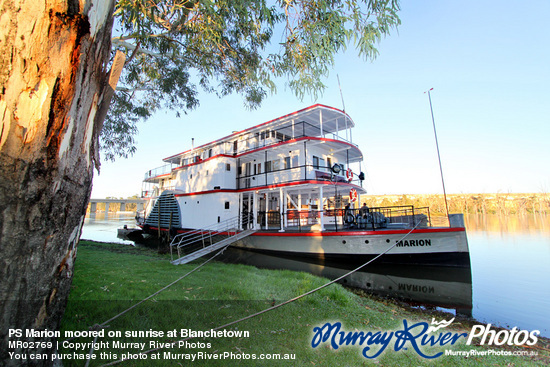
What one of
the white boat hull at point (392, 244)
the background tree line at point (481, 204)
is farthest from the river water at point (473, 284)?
the background tree line at point (481, 204)

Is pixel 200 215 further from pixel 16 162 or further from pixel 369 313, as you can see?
pixel 16 162

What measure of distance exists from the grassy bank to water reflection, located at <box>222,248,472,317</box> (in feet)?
5.59

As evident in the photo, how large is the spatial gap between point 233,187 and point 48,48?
16.2 m

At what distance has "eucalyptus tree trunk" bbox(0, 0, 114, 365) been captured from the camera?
1.54m

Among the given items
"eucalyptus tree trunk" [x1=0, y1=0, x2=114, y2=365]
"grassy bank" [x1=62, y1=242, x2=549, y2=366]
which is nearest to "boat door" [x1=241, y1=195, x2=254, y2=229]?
"grassy bank" [x1=62, y1=242, x2=549, y2=366]

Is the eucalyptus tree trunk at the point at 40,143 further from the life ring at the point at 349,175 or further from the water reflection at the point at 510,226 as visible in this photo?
the water reflection at the point at 510,226

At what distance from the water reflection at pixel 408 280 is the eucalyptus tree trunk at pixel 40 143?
884 cm

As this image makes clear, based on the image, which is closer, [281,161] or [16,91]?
[16,91]

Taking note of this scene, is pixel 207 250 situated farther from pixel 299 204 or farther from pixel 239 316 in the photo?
pixel 239 316

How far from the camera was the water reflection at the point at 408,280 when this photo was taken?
802 cm

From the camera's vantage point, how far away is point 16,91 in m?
1.55

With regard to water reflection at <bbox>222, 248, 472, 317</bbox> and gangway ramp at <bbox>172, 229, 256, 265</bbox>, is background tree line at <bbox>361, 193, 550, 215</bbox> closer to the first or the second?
water reflection at <bbox>222, 248, 472, 317</bbox>

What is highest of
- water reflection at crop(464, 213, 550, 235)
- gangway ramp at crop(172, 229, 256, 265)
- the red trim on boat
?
the red trim on boat

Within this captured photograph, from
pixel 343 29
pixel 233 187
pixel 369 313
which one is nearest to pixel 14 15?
pixel 343 29
